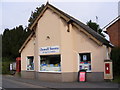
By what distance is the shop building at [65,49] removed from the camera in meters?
18.7

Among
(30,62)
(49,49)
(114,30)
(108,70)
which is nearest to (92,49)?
(108,70)

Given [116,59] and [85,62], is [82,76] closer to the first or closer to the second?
[85,62]

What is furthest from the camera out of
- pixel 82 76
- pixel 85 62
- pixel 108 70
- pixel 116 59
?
pixel 85 62

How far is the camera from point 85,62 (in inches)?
765

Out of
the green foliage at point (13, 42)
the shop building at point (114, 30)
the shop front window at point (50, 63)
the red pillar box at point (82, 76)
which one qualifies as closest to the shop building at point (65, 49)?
the shop front window at point (50, 63)

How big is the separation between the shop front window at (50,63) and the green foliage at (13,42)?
745 inches

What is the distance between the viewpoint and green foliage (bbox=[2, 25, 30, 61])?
4063cm

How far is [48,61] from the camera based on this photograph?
71.2 feet

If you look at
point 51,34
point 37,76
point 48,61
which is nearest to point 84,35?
point 51,34

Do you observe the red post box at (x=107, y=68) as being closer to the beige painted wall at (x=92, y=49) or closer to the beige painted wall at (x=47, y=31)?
the beige painted wall at (x=92, y=49)

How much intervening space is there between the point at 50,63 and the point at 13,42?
72.7 ft

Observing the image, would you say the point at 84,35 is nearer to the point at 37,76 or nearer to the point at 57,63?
the point at 57,63

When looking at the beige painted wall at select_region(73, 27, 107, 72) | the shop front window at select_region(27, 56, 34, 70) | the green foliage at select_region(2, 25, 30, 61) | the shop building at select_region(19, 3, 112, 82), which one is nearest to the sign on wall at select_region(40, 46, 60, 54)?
the shop building at select_region(19, 3, 112, 82)

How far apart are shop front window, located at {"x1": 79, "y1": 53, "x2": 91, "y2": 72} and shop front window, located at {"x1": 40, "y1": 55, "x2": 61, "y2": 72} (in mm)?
2029
